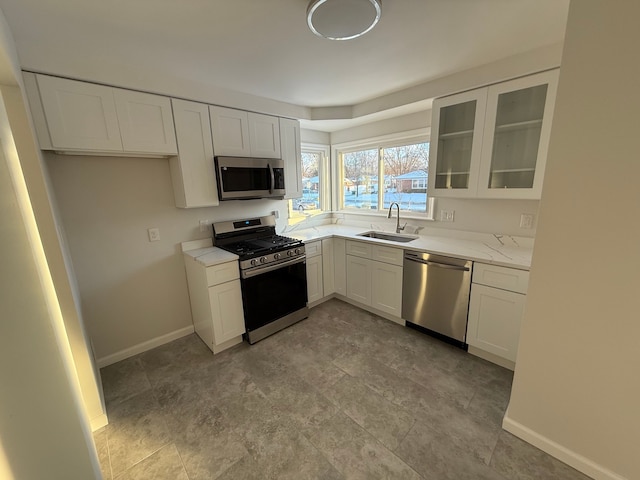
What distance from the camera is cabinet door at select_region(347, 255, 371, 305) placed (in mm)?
3029

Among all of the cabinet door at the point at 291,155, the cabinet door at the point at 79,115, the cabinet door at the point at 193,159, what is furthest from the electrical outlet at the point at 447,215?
the cabinet door at the point at 79,115

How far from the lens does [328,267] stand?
3.32 metres

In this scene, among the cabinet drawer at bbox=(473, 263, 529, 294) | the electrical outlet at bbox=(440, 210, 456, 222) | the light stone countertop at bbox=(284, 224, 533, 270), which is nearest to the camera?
the cabinet drawer at bbox=(473, 263, 529, 294)

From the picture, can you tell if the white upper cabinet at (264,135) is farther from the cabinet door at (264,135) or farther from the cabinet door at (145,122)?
the cabinet door at (145,122)

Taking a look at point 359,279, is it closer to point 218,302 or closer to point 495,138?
point 218,302

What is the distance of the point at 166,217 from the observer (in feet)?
8.27

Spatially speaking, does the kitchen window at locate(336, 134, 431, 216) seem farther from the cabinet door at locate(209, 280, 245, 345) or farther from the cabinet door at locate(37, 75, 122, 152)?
the cabinet door at locate(37, 75, 122, 152)

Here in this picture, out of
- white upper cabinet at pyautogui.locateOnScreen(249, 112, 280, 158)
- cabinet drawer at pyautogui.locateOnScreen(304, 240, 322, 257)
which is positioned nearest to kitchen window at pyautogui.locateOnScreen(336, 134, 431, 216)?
cabinet drawer at pyautogui.locateOnScreen(304, 240, 322, 257)

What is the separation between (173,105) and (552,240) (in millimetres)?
2784

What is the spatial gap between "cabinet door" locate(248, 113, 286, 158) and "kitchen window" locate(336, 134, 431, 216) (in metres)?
1.27

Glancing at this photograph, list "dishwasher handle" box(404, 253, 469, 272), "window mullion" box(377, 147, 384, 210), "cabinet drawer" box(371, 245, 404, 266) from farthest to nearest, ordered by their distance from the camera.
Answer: "window mullion" box(377, 147, 384, 210), "cabinet drawer" box(371, 245, 404, 266), "dishwasher handle" box(404, 253, 469, 272)

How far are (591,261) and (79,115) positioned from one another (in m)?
3.15

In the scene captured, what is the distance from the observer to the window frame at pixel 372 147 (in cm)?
304

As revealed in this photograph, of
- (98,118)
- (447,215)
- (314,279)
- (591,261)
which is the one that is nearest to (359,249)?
(314,279)
